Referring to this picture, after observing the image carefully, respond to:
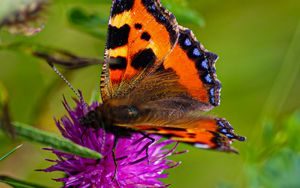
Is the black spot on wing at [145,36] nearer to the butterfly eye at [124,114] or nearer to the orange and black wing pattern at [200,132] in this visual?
the butterfly eye at [124,114]

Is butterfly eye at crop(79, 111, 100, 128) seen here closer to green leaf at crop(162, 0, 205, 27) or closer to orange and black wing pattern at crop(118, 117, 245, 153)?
orange and black wing pattern at crop(118, 117, 245, 153)

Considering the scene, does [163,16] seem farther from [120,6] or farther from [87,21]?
[87,21]

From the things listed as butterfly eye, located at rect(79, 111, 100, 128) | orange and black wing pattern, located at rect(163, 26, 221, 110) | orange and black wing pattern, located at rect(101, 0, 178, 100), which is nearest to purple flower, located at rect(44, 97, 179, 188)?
butterfly eye, located at rect(79, 111, 100, 128)

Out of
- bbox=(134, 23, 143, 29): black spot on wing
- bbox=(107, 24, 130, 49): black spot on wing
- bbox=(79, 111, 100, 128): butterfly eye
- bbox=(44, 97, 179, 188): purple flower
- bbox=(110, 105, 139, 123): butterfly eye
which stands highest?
bbox=(134, 23, 143, 29): black spot on wing

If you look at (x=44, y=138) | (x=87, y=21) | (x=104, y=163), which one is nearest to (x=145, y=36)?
(x=87, y=21)


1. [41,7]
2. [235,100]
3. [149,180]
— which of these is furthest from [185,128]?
[235,100]

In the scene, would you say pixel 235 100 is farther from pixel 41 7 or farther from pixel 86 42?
pixel 41 7
